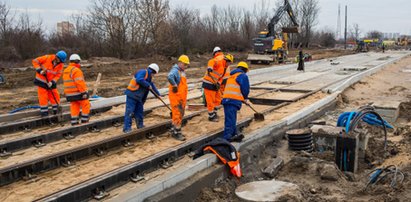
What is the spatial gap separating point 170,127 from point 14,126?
3741mm

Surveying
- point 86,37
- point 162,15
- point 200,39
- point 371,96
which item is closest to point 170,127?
point 371,96

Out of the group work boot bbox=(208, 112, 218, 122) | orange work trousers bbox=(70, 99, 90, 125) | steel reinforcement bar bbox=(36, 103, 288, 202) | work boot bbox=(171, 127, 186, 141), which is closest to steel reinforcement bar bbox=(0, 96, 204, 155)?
orange work trousers bbox=(70, 99, 90, 125)

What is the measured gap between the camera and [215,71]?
32.2ft

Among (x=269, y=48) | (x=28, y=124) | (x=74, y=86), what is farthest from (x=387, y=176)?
(x=269, y=48)

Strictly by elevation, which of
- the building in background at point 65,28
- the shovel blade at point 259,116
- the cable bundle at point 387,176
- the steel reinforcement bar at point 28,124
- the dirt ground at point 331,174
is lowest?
the dirt ground at point 331,174

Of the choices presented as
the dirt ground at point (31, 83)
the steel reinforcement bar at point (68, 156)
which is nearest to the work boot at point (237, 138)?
the steel reinforcement bar at point (68, 156)

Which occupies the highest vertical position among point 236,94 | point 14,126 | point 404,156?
point 236,94

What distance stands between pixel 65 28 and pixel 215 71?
36.0 metres

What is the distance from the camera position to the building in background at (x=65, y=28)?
3775 cm

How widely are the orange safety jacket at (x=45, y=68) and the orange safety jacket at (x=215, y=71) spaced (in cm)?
392

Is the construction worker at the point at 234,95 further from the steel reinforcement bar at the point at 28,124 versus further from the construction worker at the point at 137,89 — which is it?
the steel reinforcement bar at the point at 28,124

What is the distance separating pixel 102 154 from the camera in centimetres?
746

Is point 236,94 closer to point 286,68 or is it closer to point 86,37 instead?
point 286,68

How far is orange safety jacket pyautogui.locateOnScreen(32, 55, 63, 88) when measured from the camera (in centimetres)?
979
